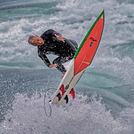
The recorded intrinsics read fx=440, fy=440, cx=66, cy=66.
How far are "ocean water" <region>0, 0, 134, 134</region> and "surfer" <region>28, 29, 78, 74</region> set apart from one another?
1851mm

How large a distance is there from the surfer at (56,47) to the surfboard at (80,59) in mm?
324

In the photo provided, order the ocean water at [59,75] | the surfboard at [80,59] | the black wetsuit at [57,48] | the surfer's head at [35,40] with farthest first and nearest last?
1. the ocean water at [59,75]
2. the black wetsuit at [57,48]
3. the surfboard at [80,59]
4. the surfer's head at [35,40]

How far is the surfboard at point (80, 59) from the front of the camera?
906 cm

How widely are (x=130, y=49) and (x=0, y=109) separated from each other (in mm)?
4982

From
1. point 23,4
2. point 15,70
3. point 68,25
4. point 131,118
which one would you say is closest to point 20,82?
point 15,70

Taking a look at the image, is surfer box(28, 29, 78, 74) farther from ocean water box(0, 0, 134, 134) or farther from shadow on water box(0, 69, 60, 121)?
shadow on water box(0, 69, 60, 121)

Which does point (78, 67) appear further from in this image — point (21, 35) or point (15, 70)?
point (21, 35)

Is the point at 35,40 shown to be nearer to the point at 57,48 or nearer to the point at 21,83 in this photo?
the point at 57,48

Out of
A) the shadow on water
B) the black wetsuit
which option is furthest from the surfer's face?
the shadow on water

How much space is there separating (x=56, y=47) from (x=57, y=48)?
37mm

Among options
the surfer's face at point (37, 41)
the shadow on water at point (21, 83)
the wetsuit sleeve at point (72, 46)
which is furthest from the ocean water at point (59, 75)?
the surfer's face at point (37, 41)

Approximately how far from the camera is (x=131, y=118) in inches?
414

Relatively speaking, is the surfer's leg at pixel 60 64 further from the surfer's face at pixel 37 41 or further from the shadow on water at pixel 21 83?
the shadow on water at pixel 21 83

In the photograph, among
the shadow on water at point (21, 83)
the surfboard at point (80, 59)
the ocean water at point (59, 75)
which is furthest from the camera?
the shadow on water at point (21, 83)
